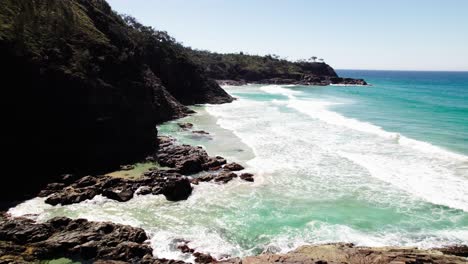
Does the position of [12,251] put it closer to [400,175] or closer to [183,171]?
[183,171]

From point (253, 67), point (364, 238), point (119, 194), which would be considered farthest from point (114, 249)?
point (253, 67)

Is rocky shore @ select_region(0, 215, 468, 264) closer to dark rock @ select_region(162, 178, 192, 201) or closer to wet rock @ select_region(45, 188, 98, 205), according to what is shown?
wet rock @ select_region(45, 188, 98, 205)

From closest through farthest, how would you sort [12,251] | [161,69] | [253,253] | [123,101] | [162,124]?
[12,251]
[253,253]
[123,101]
[162,124]
[161,69]

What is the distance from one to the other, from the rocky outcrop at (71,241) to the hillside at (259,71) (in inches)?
5028

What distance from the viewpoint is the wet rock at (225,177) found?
32.4 metres

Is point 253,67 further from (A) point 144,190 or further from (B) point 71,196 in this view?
(B) point 71,196

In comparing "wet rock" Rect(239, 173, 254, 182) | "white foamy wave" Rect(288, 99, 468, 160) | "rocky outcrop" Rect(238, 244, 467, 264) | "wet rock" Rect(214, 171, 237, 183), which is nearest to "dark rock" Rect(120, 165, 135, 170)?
"wet rock" Rect(214, 171, 237, 183)

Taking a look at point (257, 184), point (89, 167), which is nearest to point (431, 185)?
point (257, 184)

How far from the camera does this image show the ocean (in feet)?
75.3

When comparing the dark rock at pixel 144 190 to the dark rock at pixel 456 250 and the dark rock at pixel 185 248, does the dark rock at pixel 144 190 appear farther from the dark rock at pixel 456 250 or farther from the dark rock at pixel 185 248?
the dark rock at pixel 456 250

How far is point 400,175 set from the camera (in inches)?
1336

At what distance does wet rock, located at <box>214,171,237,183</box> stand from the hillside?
116 metres

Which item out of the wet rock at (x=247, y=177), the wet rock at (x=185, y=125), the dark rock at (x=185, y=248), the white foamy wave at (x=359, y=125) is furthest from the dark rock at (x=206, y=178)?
the white foamy wave at (x=359, y=125)

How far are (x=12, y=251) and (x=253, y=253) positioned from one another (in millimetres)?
11838
